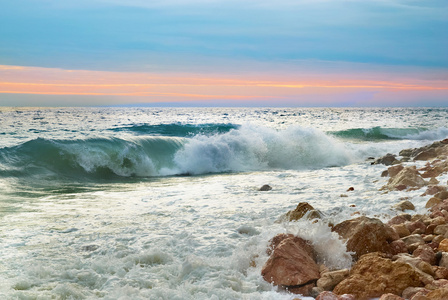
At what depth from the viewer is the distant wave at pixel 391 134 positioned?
31.5m

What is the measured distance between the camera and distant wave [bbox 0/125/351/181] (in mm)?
14219

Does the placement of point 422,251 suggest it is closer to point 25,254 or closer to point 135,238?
point 135,238

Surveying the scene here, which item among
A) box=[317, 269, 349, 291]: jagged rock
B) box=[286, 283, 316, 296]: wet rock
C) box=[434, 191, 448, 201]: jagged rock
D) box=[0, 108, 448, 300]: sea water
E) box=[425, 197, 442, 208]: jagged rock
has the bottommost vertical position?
box=[0, 108, 448, 300]: sea water

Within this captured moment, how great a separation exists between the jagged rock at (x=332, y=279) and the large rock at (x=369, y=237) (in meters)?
0.58

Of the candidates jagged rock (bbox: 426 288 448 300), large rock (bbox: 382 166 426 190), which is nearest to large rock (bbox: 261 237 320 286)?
jagged rock (bbox: 426 288 448 300)

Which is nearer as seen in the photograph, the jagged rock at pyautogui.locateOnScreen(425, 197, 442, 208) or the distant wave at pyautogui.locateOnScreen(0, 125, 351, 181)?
the jagged rock at pyautogui.locateOnScreen(425, 197, 442, 208)

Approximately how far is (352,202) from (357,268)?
154 inches

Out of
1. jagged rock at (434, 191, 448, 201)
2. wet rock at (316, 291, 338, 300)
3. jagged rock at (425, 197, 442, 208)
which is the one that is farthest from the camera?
jagged rock at (434, 191, 448, 201)

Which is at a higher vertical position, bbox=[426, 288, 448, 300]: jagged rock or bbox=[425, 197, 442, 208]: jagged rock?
bbox=[425, 197, 442, 208]: jagged rock

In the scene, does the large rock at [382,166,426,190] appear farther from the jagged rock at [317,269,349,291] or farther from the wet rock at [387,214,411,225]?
the jagged rock at [317,269,349,291]

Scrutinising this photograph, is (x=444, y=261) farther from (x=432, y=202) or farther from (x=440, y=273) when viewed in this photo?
(x=432, y=202)

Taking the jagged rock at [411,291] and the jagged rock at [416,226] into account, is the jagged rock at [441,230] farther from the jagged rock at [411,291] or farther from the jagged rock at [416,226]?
the jagged rock at [411,291]

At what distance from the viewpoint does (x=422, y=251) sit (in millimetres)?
4137

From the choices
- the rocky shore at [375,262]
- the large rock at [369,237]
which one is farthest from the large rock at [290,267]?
the large rock at [369,237]
